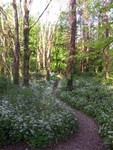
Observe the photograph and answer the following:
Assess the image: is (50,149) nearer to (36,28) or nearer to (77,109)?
(77,109)

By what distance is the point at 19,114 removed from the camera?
9.01 m

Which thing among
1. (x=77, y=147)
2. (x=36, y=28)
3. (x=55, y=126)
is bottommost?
(x=77, y=147)

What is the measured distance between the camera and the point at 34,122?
8.45 metres

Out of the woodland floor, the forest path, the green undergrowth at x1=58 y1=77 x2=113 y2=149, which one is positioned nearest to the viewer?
the woodland floor

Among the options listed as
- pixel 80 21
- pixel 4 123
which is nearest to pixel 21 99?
pixel 4 123

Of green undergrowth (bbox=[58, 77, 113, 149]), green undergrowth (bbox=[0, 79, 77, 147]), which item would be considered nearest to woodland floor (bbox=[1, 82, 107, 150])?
green undergrowth (bbox=[0, 79, 77, 147])

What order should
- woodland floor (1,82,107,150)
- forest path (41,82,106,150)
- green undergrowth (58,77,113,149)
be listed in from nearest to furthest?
1. woodland floor (1,82,107,150)
2. forest path (41,82,106,150)
3. green undergrowth (58,77,113,149)

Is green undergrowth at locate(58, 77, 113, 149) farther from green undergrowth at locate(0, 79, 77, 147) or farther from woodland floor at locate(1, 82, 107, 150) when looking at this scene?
green undergrowth at locate(0, 79, 77, 147)

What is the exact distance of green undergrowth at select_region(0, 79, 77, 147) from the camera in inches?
313

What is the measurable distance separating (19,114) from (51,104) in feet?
7.35

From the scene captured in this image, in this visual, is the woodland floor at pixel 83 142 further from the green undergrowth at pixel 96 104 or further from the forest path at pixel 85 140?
the green undergrowth at pixel 96 104

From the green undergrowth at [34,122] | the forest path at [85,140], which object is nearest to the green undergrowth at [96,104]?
the forest path at [85,140]

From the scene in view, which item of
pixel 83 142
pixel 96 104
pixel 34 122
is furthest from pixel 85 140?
pixel 96 104

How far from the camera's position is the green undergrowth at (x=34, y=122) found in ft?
26.0
